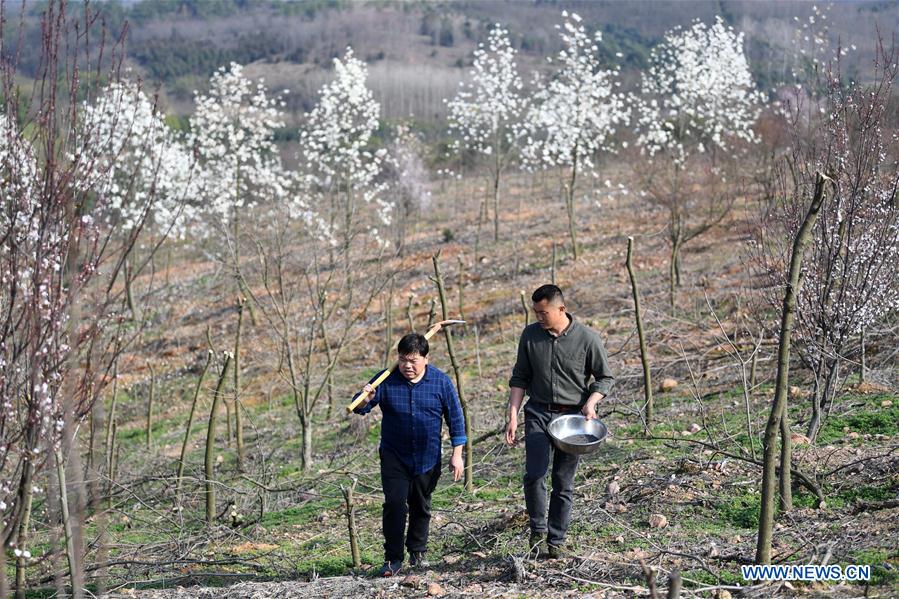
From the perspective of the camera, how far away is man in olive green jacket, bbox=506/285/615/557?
6020mm

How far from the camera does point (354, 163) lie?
2600 cm

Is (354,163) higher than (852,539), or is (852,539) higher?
(354,163)

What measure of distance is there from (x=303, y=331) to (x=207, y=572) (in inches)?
494

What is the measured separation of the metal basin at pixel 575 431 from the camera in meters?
5.84

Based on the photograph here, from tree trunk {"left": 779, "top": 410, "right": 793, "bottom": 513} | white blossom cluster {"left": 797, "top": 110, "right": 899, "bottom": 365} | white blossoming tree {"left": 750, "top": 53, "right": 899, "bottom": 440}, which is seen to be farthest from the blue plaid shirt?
white blossom cluster {"left": 797, "top": 110, "right": 899, "bottom": 365}

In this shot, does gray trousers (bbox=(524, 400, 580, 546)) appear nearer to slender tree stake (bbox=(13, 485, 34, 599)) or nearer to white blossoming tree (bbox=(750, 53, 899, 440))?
white blossoming tree (bbox=(750, 53, 899, 440))

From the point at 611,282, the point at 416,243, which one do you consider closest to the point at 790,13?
Answer: the point at 416,243

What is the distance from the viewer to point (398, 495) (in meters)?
6.18

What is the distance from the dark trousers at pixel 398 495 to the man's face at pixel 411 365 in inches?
21.5

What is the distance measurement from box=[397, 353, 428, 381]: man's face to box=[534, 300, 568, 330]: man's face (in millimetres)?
825

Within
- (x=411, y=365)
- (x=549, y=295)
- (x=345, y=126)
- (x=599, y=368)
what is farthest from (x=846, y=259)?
(x=345, y=126)

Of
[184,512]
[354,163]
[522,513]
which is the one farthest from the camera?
[354,163]

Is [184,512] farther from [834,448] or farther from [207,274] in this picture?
[207,274]

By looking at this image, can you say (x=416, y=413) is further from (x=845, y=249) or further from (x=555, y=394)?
(x=845, y=249)
